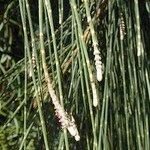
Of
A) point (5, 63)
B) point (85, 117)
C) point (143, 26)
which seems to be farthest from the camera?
point (5, 63)

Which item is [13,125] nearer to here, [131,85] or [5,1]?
[5,1]

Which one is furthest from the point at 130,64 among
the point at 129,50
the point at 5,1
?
Answer: the point at 5,1

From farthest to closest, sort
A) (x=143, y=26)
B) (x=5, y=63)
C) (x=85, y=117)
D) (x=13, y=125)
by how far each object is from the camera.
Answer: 1. (x=5, y=63)
2. (x=13, y=125)
3. (x=143, y=26)
4. (x=85, y=117)

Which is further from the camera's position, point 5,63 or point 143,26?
point 5,63

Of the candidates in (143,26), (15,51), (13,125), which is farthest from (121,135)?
(15,51)

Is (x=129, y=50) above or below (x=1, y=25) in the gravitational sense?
below

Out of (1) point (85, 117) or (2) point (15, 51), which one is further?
(2) point (15, 51)

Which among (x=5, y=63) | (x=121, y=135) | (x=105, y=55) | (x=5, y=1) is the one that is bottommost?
(x=121, y=135)

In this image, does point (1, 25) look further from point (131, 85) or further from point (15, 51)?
point (131, 85)

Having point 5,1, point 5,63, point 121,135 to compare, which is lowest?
point 121,135
